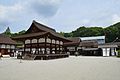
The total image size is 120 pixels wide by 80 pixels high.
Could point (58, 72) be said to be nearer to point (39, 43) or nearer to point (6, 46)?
point (39, 43)

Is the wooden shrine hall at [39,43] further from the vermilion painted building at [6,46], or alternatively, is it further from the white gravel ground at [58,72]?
the vermilion painted building at [6,46]

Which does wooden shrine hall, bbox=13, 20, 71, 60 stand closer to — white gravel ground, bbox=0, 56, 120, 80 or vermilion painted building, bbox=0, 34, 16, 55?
white gravel ground, bbox=0, 56, 120, 80

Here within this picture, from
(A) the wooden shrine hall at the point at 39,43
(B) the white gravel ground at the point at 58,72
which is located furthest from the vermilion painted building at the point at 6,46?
(B) the white gravel ground at the point at 58,72

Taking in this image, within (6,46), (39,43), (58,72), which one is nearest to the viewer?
(58,72)

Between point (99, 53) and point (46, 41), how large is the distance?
91.1ft

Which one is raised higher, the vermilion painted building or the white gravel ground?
the vermilion painted building

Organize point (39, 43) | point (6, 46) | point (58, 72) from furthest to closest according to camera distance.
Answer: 1. point (6, 46)
2. point (39, 43)
3. point (58, 72)

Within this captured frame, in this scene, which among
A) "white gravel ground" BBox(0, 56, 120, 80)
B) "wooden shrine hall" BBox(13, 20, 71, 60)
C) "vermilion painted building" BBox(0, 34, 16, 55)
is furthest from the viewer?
"vermilion painted building" BBox(0, 34, 16, 55)

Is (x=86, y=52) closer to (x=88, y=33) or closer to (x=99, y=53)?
(x=99, y=53)

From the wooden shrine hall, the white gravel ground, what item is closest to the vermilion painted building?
the wooden shrine hall

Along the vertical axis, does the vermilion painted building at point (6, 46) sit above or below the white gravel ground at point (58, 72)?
above

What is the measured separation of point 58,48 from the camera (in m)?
37.9

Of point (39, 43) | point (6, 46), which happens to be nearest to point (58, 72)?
point (39, 43)

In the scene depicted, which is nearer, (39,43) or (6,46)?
(39,43)
